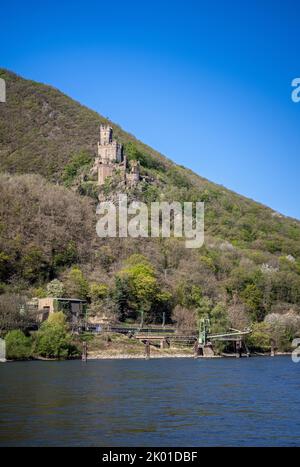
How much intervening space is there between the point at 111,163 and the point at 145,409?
5709 inches

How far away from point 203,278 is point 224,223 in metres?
57.7

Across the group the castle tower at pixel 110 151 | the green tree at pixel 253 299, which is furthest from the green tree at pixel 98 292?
the castle tower at pixel 110 151

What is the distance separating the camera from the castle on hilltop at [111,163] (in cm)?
16850

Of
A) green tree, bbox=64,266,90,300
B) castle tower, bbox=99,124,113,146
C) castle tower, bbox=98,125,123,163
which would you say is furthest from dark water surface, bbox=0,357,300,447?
castle tower, bbox=99,124,113,146

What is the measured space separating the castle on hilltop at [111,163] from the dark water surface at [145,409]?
382 feet

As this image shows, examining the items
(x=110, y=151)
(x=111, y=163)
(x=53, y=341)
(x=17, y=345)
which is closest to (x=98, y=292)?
(x=53, y=341)

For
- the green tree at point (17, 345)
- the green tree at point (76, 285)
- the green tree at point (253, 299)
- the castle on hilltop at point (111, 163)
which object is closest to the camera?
the green tree at point (17, 345)

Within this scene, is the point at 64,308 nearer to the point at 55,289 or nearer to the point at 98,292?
the point at 55,289

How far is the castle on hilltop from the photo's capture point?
168m

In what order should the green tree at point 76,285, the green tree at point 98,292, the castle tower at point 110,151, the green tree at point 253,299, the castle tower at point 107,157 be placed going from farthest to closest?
the castle tower at point 110,151
the castle tower at point 107,157
the green tree at point 253,299
the green tree at point 98,292
the green tree at point 76,285

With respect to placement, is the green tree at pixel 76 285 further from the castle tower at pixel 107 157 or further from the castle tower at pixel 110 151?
the castle tower at pixel 110 151

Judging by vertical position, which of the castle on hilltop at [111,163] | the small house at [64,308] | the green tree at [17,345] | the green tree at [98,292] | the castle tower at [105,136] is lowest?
the green tree at [17,345]

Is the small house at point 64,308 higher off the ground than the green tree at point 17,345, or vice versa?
the small house at point 64,308
